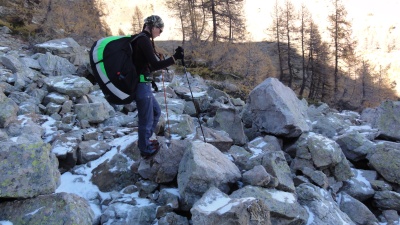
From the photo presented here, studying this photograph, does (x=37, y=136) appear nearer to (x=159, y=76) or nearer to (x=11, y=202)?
(x=11, y=202)

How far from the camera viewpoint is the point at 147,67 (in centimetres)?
465

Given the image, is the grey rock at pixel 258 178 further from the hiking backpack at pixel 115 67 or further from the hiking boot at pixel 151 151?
the hiking backpack at pixel 115 67

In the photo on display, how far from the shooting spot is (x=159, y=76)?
13.1m

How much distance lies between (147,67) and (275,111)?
3.99 metres

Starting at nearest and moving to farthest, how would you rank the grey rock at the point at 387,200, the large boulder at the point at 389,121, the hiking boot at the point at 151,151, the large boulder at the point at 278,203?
the large boulder at the point at 278,203, the hiking boot at the point at 151,151, the grey rock at the point at 387,200, the large boulder at the point at 389,121

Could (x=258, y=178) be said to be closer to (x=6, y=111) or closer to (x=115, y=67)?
(x=115, y=67)

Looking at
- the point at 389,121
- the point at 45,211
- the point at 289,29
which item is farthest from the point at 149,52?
the point at 289,29

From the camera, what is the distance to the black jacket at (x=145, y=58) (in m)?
4.36

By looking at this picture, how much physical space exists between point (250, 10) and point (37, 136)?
57186 millimetres

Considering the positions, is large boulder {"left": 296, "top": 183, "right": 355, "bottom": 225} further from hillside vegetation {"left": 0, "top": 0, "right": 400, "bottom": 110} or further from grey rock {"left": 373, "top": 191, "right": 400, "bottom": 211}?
hillside vegetation {"left": 0, "top": 0, "right": 400, "bottom": 110}

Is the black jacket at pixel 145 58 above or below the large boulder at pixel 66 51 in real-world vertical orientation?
below

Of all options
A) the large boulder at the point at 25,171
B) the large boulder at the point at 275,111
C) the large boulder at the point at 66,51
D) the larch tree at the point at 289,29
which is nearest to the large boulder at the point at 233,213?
the large boulder at the point at 25,171

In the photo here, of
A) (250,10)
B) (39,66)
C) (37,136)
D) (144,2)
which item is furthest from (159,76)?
(250,10)

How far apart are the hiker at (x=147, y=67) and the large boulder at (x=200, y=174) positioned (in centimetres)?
72
